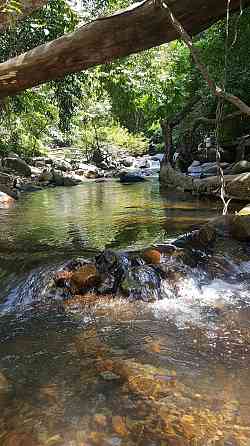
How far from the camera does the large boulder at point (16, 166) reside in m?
18.4

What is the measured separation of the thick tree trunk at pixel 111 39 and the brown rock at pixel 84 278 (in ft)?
6.82

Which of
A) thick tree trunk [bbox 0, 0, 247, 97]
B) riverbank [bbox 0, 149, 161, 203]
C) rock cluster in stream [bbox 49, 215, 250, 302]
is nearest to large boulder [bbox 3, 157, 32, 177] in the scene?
riverbank [bbox 0, 149, 161, 203]

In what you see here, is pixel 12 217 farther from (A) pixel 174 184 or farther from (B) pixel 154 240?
(A) pixel 174 184

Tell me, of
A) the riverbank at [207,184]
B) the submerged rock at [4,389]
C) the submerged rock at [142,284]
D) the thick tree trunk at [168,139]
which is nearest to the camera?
the submerged rock at [4,389]

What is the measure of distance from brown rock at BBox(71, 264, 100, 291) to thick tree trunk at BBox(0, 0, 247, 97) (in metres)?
2.08

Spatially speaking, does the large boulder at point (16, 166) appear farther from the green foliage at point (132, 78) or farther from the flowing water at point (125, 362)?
the flowing water at point (125, 362)

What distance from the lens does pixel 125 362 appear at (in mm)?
2729

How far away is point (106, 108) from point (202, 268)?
2104cm

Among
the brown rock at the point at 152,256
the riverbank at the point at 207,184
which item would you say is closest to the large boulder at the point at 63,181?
the riverbank at the point at 207,184

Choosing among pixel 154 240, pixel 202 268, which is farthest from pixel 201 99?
pixel 202 268

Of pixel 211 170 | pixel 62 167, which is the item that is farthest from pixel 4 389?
pixel 62 167

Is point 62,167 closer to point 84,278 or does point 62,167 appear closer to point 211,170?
point 211,170

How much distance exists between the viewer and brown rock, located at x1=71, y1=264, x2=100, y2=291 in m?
4.20

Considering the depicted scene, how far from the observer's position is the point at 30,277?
4578mm
